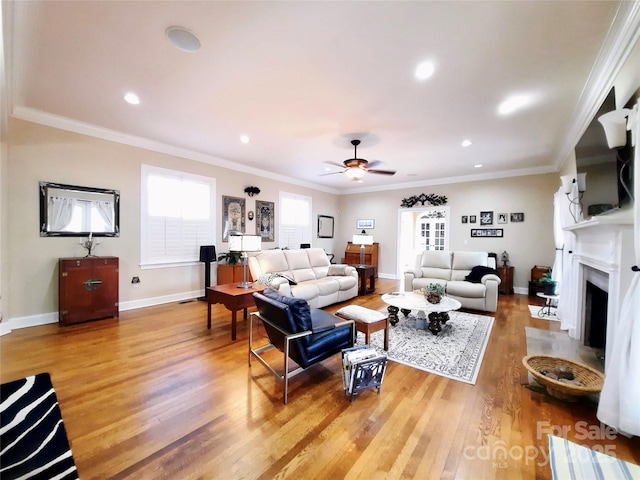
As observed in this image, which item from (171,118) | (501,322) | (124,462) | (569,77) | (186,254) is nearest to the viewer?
(124,462)

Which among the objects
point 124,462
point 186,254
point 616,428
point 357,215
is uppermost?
point 357,215

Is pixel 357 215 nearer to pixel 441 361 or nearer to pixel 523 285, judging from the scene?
pixel 523 285

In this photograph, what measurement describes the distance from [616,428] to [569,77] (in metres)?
2.98

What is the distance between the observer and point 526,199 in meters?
6.07

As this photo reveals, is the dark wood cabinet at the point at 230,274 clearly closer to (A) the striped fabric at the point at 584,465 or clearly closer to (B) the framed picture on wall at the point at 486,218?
(A) the striped fabric at the point at 584,465

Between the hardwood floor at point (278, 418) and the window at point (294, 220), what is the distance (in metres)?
4.44

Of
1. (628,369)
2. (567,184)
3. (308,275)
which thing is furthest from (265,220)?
(628,369)

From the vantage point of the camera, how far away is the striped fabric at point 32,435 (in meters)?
1.46

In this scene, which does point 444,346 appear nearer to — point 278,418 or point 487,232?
point 278,418

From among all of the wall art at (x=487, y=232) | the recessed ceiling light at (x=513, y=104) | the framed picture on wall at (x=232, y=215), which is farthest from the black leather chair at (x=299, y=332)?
the wall art at (x=487, y=232)

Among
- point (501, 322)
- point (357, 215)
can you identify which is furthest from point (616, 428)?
point (357, 215)

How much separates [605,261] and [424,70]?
95.4 inches

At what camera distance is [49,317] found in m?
3.69

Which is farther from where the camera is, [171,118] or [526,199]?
[526,199]
